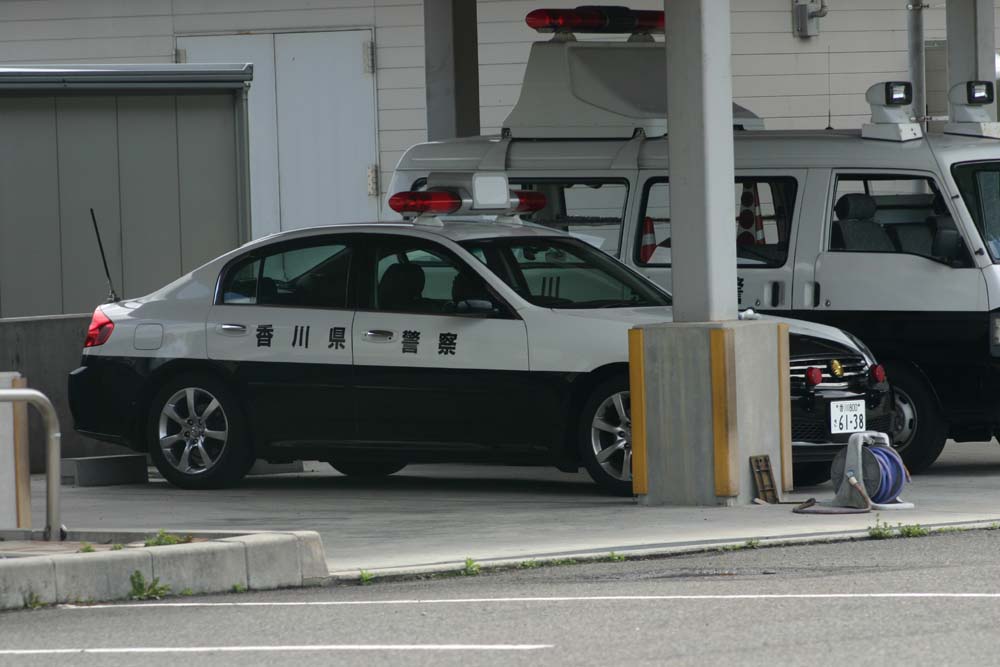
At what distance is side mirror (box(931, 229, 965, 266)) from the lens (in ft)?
42.6

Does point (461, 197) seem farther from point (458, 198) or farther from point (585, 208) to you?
point (585, 208)

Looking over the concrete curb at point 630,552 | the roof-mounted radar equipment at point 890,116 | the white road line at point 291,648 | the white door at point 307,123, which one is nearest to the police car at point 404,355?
the roof-mounted radar equipment at point 890,116

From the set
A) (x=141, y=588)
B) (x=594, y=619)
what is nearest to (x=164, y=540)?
(x=141, y=588)

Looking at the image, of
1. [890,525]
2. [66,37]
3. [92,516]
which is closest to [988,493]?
[890,525]

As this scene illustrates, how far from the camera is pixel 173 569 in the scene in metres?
8.62

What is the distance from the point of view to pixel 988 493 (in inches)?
480

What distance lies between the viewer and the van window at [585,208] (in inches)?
545

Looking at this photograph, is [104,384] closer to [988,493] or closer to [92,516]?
[92,516]

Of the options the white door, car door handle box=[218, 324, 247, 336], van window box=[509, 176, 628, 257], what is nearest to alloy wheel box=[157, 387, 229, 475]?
car door handle box=[218, 324, 247, 336]

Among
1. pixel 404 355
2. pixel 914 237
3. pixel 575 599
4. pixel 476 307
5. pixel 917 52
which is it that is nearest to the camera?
pixel 575 599

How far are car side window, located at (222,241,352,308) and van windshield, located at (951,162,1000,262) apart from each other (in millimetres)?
3840

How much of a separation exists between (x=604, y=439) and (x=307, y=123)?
11121 millimetres

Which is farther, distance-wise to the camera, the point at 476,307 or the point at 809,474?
the point at 809,474

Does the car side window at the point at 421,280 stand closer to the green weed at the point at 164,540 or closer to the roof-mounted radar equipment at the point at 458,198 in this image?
the roof-mounted radar equipment at the point at 458,198
